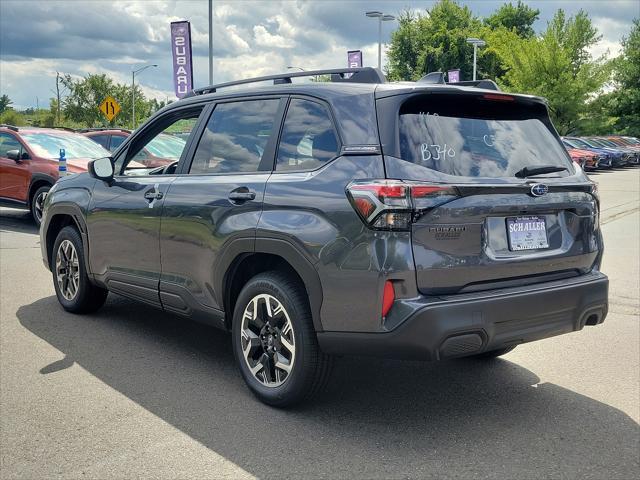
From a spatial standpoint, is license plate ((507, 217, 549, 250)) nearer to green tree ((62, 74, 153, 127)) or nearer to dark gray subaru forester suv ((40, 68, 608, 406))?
dark gray subaru forester suv ((40, 68, 608, 406))

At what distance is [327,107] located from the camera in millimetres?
3891

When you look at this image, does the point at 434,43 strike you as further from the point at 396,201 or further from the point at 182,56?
the point at 396,201

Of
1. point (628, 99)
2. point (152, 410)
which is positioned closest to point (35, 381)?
point (152, 410)

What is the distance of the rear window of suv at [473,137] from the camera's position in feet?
11.7

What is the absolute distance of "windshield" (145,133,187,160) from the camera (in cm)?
509

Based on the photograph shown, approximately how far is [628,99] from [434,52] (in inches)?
736

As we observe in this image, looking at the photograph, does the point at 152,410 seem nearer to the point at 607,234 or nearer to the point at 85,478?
the point at 85,478

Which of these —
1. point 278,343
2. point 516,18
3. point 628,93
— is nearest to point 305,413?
point 278,343

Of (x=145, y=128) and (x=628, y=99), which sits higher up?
(x=628, y=99)

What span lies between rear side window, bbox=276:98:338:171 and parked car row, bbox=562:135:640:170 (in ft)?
90.0

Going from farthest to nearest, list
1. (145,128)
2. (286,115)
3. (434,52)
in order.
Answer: (434,52) < (145,128) < (286,115)

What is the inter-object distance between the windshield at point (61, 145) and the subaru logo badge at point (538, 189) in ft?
33.0

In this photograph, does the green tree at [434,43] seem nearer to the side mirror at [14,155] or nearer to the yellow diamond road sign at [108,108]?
Result: the yellow diamond road sign at [108,108]

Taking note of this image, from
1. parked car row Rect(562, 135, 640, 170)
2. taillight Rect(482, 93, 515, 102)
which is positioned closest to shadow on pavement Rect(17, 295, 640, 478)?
taillight Rect(482, 93, 515, 102)
